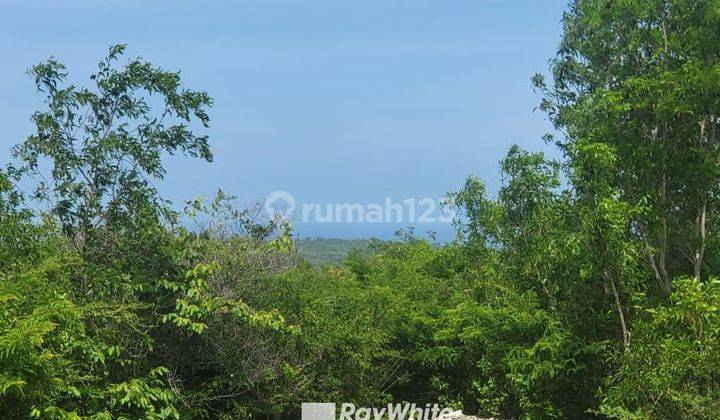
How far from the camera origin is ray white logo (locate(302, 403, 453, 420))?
10.1 meters

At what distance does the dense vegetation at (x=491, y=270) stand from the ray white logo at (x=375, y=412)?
199 millimetres

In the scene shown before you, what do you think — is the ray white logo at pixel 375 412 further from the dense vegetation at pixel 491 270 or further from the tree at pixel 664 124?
the tree at pixel 664 124

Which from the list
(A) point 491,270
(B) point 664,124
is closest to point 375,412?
(A) point 491,270

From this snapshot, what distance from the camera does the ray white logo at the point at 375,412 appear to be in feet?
33.2

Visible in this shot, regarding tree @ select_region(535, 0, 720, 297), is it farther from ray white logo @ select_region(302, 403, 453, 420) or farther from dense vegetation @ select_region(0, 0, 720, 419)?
ray white logo @ select_region(302, 403, 453, 420)

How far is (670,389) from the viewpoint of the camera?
714cm

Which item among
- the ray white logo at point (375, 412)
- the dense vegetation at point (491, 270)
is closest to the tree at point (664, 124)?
the dense vegetation at point (491, 270)

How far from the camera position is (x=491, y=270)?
1097 cm

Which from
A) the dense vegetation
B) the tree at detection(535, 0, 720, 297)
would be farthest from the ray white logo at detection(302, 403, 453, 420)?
the tree at detection(535, 0, 720, 297)

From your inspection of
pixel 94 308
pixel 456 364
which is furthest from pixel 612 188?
pixel 94 308

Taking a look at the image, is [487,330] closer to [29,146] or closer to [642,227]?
[642,227]

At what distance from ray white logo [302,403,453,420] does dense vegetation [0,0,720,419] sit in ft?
0.65

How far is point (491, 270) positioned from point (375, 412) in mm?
2494

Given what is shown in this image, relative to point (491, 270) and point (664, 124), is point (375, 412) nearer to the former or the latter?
point (491, 270)
